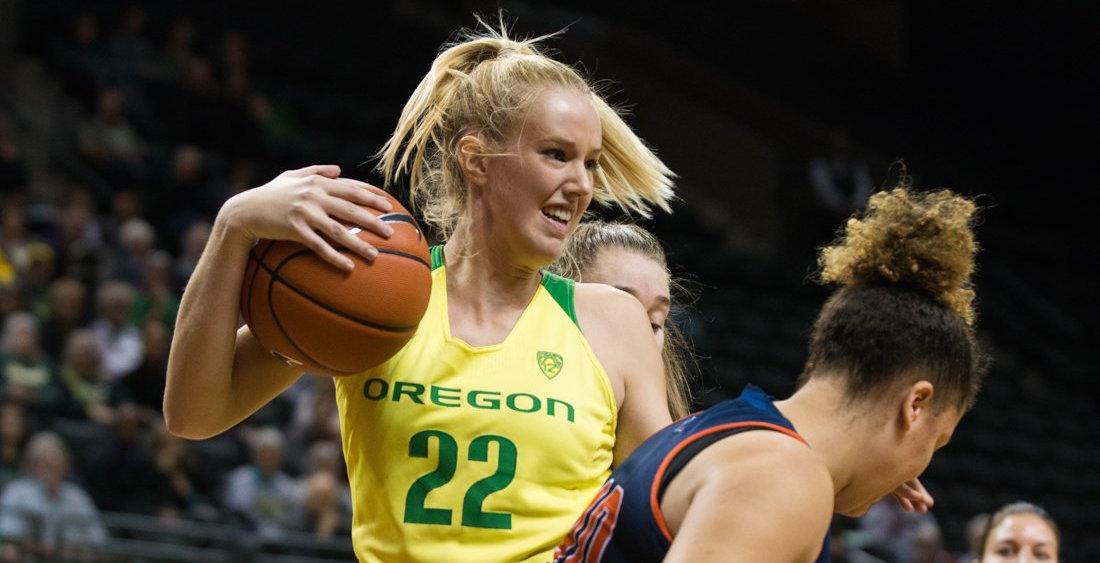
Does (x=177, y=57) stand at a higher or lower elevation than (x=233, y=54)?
lower

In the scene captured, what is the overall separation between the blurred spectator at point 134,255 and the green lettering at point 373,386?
5908 millimetres

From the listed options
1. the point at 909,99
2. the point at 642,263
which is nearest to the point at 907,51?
the point at 909,99

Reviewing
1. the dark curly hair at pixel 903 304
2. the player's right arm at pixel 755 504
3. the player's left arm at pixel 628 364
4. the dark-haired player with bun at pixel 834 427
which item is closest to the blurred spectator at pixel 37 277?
the player's left arm at pixel 628 364

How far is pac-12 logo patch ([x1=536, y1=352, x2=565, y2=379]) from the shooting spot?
2.69 metres

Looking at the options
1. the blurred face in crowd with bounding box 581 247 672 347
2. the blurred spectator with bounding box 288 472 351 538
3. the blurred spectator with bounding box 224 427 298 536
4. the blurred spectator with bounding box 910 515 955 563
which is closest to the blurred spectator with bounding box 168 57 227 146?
the blurred spectator with bounding box 224 427 298 536

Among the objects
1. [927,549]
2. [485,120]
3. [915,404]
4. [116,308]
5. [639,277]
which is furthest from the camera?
[927,549]

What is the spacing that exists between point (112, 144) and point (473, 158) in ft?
24.3

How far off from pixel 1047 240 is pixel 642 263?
45.9ft

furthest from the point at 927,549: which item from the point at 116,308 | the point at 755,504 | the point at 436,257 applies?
the point at 755,504

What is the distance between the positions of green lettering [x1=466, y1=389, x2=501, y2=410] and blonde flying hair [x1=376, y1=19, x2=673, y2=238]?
17.0 inches

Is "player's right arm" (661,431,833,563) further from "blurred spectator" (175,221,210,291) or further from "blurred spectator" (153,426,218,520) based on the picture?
"blurred spectator" (175,221,210,291)

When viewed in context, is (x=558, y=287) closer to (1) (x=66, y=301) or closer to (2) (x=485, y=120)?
(2) (x=485, y=120)

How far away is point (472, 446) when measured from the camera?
2611mm

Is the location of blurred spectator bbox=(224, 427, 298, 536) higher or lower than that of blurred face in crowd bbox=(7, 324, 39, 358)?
lower
